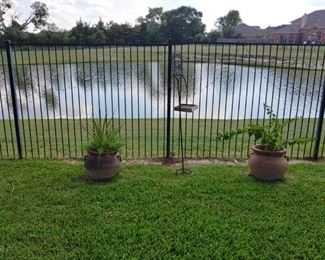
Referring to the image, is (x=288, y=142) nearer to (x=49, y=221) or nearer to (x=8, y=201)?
(x=49, y=221)

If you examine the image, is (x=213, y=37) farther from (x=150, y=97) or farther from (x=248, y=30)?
(x=150, y=97)

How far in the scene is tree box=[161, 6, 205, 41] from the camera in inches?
2608

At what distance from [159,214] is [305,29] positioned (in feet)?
201

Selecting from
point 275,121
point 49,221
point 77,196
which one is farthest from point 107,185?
point 275,121

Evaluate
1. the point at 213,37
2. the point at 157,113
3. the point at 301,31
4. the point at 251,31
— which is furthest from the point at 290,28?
the point at 157,113

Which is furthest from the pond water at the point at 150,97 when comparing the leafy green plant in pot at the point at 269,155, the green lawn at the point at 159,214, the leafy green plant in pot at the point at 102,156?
the green lawn at the point at 159,214

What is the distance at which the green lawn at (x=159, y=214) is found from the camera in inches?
102

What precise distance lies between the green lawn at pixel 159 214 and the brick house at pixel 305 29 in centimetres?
5231

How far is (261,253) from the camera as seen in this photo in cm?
256

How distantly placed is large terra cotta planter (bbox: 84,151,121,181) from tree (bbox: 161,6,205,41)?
62.0 meters

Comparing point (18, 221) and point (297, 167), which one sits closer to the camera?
point (18, 221)

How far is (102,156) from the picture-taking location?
3.76 meters

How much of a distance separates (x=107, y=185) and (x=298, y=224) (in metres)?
2.10

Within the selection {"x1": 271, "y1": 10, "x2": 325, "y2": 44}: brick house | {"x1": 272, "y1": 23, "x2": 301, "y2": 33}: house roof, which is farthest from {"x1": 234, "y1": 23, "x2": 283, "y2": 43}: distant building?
{"x1": 271, "y1": 10, "x2": 325, "y2": 44}: brick house
